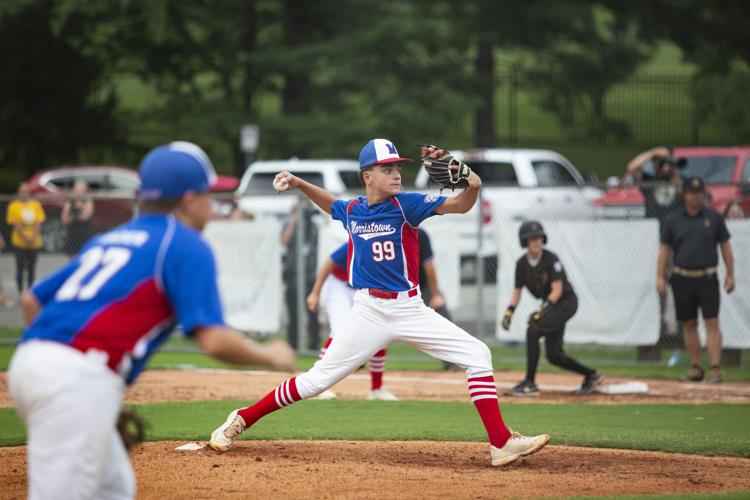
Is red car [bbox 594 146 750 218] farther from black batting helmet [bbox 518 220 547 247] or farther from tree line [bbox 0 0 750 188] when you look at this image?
tree line [bbox 0 0 750 188]

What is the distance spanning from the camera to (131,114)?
32719mm

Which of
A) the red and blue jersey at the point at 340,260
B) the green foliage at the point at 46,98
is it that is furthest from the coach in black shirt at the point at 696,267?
the green foliage at the point at 46,98

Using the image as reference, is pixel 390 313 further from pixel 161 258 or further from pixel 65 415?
pixel 65 415

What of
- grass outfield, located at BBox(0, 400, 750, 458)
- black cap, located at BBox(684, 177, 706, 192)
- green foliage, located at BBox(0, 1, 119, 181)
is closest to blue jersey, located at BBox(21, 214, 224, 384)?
grass outfield, located at BBox(0, 400, 750, 458)

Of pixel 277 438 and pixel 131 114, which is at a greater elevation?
pixel 131 114

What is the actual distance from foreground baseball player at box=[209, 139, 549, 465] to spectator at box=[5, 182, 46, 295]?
9.47 metres

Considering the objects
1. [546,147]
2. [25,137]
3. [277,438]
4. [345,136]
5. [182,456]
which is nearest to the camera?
[182,456]

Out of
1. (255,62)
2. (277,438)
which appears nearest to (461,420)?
(277,438)

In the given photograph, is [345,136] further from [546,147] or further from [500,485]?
[500,485]

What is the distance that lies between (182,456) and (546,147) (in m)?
28.9

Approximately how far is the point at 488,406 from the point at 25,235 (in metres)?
10.9

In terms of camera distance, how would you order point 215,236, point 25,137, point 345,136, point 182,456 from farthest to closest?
point 25,137
point 345,136
point 215,236
point 182,456

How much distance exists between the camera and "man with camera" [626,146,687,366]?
14.4 meters

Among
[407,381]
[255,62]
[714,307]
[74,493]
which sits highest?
[255,62]
